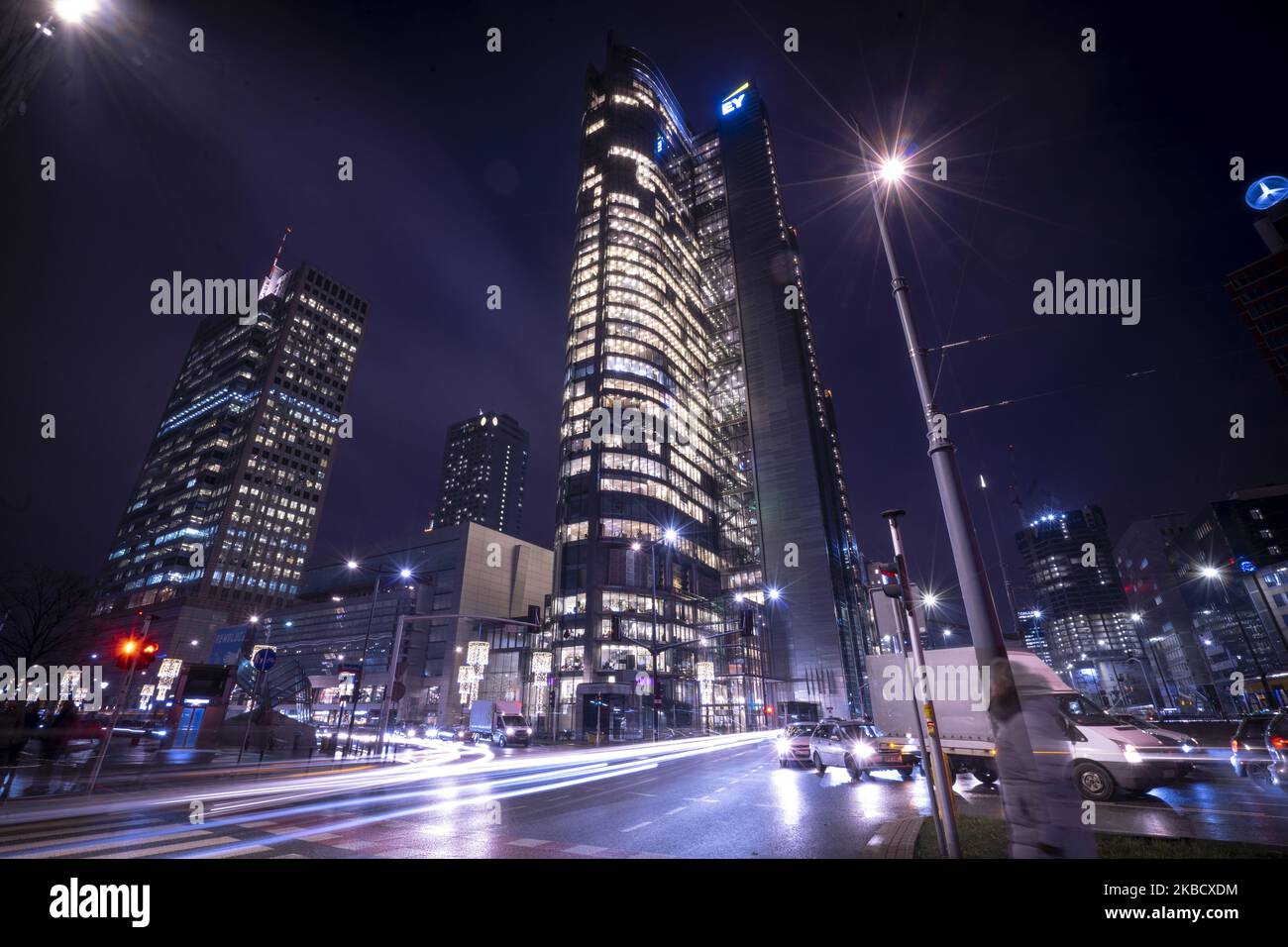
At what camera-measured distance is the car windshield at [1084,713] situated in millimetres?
12430

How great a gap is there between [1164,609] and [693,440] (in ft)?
369

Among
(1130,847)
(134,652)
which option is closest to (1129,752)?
(1130,847)

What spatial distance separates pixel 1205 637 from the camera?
317 ft

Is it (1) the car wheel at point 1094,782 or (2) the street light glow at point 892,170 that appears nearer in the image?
(2) the street light glow at point 892,170

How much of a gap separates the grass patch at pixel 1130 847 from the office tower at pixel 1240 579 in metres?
104

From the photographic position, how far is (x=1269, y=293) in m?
88.5

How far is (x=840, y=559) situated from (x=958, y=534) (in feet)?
350

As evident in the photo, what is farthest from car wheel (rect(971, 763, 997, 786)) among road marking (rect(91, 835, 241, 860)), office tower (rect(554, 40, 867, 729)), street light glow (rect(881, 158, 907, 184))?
office tower (rect(554, 40, 867, 729))

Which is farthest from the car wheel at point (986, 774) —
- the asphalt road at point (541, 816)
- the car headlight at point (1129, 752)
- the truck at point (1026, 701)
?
the car headlight at point (1129, 752)

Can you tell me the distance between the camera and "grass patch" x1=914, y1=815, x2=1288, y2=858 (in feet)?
21.9

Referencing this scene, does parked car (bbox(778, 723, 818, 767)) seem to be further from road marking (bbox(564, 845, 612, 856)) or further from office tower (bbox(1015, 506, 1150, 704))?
office tower (bbox(1015, 506, 1150, 704))

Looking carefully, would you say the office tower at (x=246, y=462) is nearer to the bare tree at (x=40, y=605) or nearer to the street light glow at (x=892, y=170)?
the bare tree at (x=40, y=605)
